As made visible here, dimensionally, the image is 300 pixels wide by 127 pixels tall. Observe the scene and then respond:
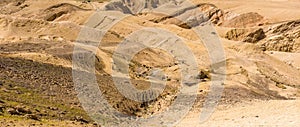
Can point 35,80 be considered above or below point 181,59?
above

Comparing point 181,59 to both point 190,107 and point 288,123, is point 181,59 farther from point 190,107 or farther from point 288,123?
point 288,123

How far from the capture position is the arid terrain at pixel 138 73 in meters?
20.9

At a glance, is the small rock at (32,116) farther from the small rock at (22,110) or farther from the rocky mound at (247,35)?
the rocky mound at (247,35)

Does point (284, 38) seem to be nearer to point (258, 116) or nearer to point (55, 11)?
point (55, 11)

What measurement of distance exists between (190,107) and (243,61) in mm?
23217

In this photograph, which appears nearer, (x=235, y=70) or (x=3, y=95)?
(x=3, y=95)

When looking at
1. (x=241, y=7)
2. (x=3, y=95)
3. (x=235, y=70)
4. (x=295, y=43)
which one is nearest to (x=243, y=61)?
(x=235, y=70)

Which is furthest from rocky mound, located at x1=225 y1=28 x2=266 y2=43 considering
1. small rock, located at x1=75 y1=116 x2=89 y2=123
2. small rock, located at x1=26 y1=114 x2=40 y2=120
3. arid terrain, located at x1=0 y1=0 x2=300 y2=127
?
small rock, located at x1=26 y1=114 x2=40 y2=120

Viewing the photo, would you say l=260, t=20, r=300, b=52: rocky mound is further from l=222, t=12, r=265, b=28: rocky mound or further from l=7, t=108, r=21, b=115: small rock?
l=7, t=108, r=21, b=115: small rock

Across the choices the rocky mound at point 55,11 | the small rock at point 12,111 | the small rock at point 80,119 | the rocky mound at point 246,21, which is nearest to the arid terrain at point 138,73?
the small rock at point 12,111

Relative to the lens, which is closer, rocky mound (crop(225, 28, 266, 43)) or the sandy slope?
the sandy slope

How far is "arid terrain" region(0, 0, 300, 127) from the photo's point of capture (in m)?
20.9

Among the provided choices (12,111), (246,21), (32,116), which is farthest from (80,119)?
(246,21)

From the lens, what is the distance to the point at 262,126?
1917 centimetres
